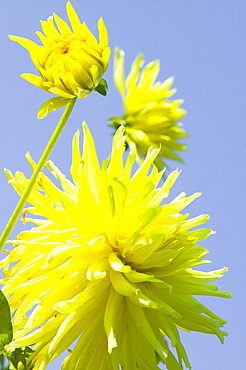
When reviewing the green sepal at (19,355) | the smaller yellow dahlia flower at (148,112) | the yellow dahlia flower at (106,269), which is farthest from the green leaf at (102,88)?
the smaller yellow dahlia flower at (148,112)

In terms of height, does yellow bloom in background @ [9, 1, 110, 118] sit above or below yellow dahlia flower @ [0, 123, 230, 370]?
above

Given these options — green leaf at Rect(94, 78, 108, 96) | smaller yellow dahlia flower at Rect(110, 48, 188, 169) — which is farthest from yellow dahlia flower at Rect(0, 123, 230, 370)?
smaller yellow dahlia flower at Rect(110, 48, 188, 169)

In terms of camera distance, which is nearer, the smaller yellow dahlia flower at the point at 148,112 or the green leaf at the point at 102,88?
the green leaf at the point at 102,88

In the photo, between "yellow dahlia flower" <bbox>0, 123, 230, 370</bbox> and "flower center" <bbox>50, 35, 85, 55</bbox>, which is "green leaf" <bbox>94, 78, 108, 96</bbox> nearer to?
"flower center" <bbox>50, 35, 85, 55</bbox>

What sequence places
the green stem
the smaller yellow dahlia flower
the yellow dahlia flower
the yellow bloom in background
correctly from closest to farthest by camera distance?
the green stem
the yellow bloom in background
the yellow dahlia flower
the smaller yellow dahlia flower

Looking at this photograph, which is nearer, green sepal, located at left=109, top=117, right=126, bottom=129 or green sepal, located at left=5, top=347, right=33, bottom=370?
green sepal, located at left=5, top=347, right=33, bottom=370

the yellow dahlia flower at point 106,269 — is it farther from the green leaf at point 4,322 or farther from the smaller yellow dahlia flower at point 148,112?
the smaller yellow dahlia flower at point 148,112

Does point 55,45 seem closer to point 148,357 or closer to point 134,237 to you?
point 134,237
